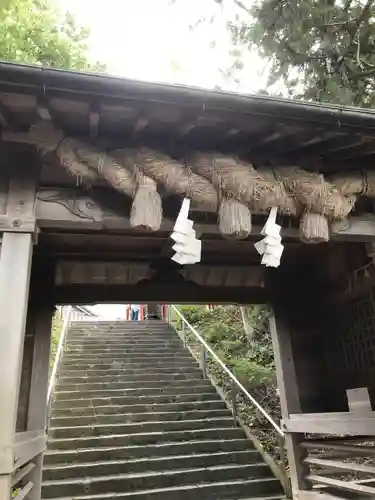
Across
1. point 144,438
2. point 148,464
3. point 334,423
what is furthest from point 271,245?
point 144,438

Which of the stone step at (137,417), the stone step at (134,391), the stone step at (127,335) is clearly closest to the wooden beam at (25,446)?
the stone step at (137,417)

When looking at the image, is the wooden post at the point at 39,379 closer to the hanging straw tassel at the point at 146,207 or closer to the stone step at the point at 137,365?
the hanging straw tassel at the point at 146,207

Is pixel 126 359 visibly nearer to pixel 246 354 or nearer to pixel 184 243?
pixel 246 354

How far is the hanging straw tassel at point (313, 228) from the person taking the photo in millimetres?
2986

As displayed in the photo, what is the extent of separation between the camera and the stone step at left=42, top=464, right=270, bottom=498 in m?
5.60

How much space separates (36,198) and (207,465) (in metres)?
5.21

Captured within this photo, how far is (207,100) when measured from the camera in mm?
2529

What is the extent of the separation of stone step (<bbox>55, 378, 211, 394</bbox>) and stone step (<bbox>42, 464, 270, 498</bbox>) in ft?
8.64

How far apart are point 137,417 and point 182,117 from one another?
6.26m

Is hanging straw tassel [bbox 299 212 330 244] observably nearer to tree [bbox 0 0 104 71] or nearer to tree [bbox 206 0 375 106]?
tree [bbox 206 0 375 106]

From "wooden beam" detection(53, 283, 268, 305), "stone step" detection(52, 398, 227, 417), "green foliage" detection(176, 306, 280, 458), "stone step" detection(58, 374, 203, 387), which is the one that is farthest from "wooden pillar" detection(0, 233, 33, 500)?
"stone step" detection(58, 374, 203, 387)

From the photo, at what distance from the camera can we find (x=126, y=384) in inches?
343

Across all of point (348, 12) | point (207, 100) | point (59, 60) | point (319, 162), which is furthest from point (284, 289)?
point (59, 60)

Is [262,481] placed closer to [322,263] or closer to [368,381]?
[368,381]
